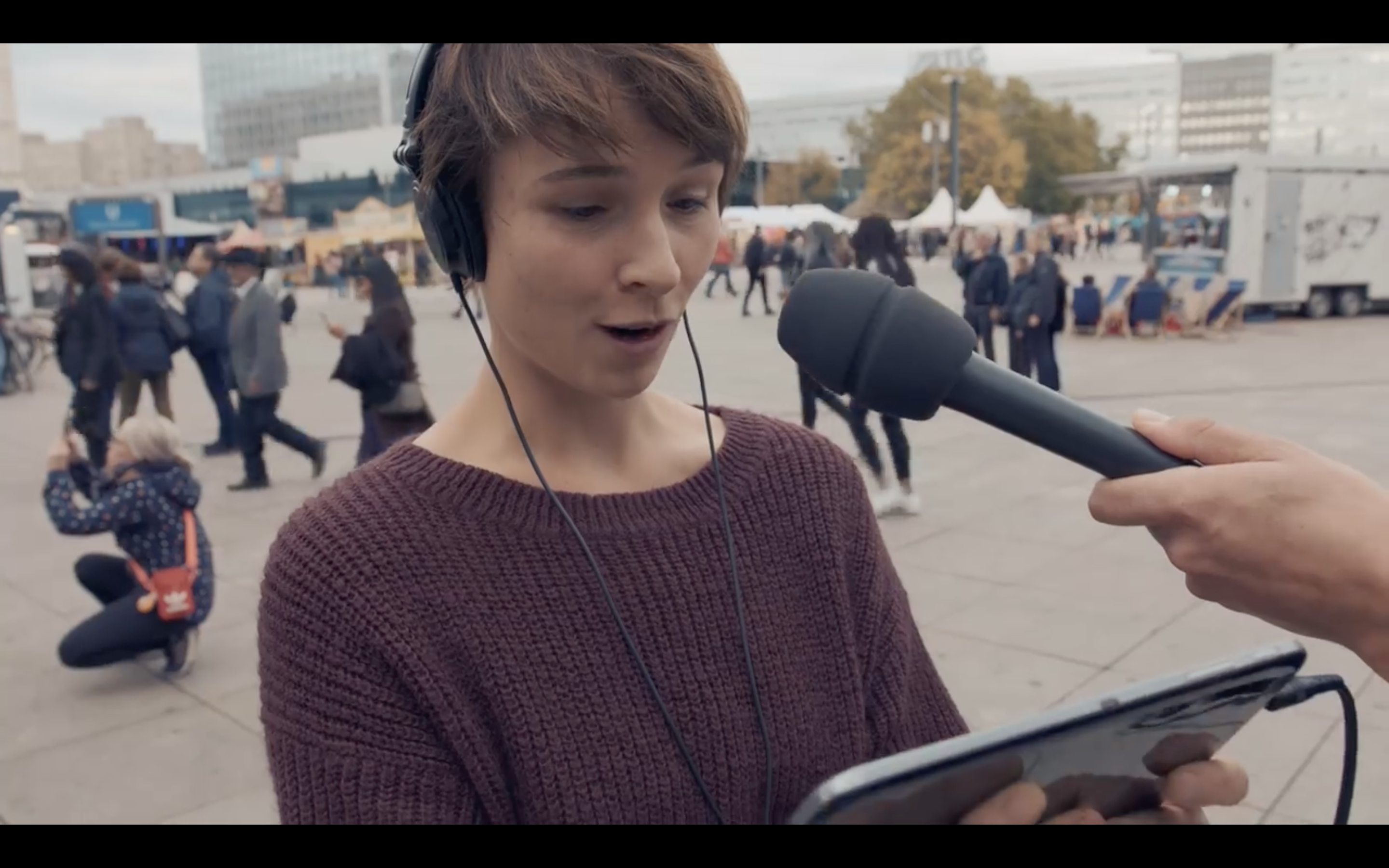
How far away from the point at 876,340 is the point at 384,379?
5056 mm

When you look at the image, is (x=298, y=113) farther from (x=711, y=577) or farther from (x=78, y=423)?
(x=711, y=577)

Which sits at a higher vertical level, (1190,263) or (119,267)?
(119,267)

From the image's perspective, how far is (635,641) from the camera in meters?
1.18

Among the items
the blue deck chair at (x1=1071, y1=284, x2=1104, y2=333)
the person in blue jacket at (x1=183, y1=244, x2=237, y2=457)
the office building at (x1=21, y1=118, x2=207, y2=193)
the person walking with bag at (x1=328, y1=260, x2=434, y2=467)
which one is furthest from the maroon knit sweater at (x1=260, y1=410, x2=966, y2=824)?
the office building at (x1=21, y1=118, x2=207, y2=193)

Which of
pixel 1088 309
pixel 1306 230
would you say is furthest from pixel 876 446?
pixel 1306 230

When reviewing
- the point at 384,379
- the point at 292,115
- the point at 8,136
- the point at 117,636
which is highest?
the point at 292,115

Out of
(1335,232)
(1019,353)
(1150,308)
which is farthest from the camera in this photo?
(1335,232)

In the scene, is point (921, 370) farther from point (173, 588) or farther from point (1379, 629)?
point (173, 588)

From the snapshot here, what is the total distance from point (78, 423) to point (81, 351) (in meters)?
0.53

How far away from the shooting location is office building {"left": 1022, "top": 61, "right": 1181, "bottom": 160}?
4385 inches

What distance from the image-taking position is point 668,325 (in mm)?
1192

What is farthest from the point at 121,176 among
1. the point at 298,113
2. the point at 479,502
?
the point at 479,502

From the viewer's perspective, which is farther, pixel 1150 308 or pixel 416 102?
pixel 1150 308

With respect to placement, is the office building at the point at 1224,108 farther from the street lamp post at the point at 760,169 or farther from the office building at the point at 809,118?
the street lamp post at the point at 760,169
